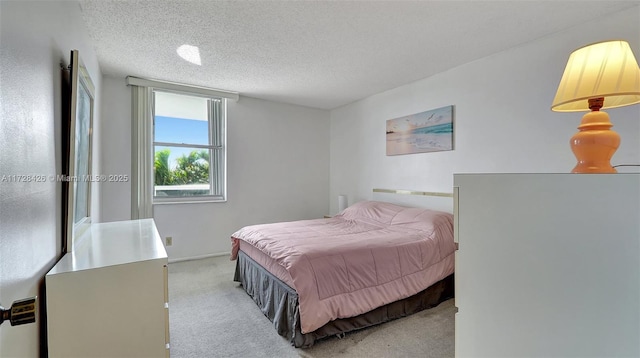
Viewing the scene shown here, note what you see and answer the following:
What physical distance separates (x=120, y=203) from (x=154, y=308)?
2.84m

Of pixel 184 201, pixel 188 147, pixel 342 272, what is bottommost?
pixel 342 272

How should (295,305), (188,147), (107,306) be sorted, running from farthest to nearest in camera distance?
(188,147), (295,305), (107,306)

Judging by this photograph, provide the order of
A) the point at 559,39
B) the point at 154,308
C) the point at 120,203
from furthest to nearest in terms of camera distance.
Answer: the point at 120,203, the point at 559,39, the point at 154,308

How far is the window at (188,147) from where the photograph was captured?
3.75m

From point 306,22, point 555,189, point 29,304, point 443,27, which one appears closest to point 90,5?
point 306,22

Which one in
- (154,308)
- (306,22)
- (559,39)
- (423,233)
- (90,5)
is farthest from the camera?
(423,233)

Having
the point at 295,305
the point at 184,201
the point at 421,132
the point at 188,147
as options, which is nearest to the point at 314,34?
the point at 421,132

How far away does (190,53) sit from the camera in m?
2.68

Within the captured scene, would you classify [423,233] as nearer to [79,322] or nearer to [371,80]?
[371,80]

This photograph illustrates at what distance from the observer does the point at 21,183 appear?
2.89ft

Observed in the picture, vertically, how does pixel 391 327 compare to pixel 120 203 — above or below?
below

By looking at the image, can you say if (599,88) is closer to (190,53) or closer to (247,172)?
(190,53)

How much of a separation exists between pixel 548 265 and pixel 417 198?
2563 millimetres

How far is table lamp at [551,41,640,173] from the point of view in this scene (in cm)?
116
